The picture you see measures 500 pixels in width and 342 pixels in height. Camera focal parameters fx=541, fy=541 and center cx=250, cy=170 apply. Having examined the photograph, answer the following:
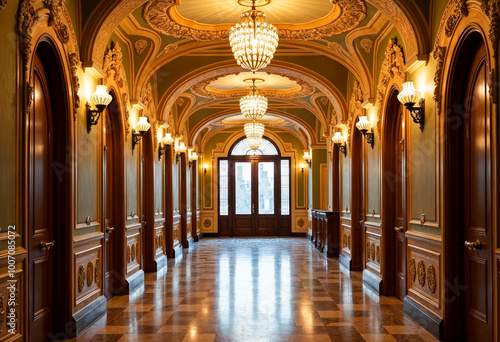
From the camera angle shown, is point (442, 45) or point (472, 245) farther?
point (442, 45)

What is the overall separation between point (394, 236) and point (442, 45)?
3.26m

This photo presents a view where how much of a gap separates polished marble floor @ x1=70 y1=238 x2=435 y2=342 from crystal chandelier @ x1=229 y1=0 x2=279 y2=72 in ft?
9.96

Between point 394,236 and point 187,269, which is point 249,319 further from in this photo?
point 187,269

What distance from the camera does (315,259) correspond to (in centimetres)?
1282

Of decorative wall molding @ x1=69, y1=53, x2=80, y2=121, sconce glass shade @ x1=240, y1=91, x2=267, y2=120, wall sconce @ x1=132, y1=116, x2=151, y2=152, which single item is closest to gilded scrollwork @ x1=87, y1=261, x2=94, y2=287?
decorative wall molding @ x1=69, y1=53, x2=80, y2=121

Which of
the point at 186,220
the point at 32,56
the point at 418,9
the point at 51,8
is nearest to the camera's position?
the point at 32,56

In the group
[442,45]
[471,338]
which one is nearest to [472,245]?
[471,338]

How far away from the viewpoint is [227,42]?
9.20 metres

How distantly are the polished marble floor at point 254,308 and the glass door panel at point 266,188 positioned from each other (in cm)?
920

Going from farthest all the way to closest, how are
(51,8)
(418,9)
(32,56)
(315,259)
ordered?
(315,259)
(418,9)
(51,8)
(32,56)

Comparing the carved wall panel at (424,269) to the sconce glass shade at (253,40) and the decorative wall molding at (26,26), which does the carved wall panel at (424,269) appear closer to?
the sconce glass shade at (253,40)

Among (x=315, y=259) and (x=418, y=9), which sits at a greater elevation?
(x=418, y=9)

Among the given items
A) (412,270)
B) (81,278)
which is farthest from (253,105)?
(81,278)

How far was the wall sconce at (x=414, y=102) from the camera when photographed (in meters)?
6.32
